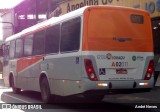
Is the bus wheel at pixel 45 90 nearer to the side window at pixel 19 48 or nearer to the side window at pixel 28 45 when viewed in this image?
the side window at pixel 28 45

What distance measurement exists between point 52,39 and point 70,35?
5.40 ft

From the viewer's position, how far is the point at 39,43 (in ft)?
46.2

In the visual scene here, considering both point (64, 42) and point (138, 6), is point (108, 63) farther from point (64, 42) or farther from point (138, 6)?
point (138, 6)

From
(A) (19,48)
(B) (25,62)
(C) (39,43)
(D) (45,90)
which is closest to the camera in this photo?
(D) (45,90)

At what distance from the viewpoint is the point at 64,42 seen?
11.6m

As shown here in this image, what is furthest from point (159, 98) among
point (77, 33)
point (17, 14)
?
point (17, 14)

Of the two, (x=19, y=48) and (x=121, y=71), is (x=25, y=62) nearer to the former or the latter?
(x=19, y=48)

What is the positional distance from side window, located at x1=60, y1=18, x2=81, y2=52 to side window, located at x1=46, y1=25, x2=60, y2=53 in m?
0.44

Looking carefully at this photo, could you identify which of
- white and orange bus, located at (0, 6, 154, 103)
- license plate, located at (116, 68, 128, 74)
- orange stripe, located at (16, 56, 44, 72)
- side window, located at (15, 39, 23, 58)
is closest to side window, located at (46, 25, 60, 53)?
white and orange bus, located at (0, 6, 154, 103)

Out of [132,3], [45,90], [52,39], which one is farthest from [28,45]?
[132,3]

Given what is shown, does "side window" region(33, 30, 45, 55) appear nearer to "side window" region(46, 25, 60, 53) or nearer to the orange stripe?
the orange stripe

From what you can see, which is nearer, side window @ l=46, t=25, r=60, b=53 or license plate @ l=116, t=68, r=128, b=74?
license plate @ l=116, t=68, r=128, b=74

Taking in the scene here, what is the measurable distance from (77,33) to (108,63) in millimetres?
1283

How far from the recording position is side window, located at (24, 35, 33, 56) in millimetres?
15195
